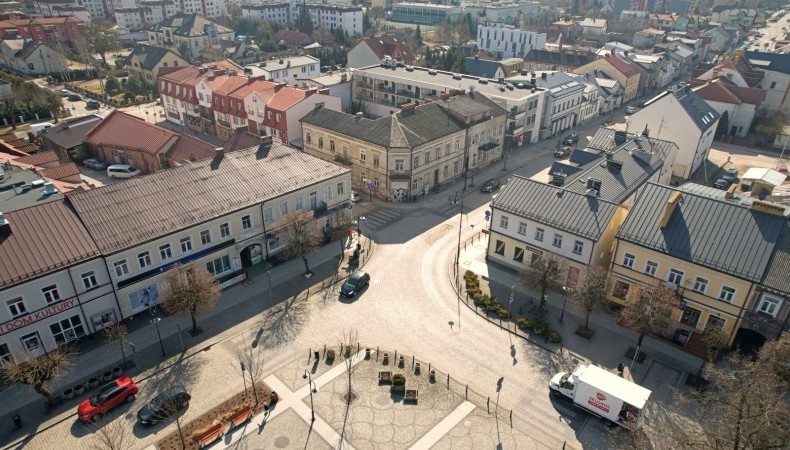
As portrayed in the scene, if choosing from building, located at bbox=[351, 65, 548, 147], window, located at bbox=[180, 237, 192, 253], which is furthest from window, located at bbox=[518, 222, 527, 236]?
building, located at bbox=[351, 65, 548, 147]

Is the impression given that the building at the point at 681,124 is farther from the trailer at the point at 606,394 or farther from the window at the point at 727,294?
the trailer at the point at 606,394

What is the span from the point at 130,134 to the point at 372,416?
2413 inches

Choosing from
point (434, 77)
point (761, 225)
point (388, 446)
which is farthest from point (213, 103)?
point (761, 225)

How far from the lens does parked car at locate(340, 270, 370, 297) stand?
161 feet

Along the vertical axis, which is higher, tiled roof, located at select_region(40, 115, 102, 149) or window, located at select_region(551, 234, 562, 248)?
window, located at select_region(551, 234, 562, 248)

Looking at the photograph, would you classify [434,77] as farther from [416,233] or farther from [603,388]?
[603,388]

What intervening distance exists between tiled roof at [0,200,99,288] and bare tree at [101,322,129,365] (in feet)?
20.2

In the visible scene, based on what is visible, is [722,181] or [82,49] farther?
[82,49]

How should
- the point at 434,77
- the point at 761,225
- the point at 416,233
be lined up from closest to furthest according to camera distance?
the point at 761,225, the point at 416,233, the point at 434,77

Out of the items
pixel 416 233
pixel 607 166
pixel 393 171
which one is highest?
pixel 607 166

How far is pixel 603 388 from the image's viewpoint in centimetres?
3522

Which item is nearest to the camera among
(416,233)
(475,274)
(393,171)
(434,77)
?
(475,274)

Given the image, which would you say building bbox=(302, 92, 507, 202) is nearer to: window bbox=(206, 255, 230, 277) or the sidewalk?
the sidewalk

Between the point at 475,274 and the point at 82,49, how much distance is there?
14169 centimetres
